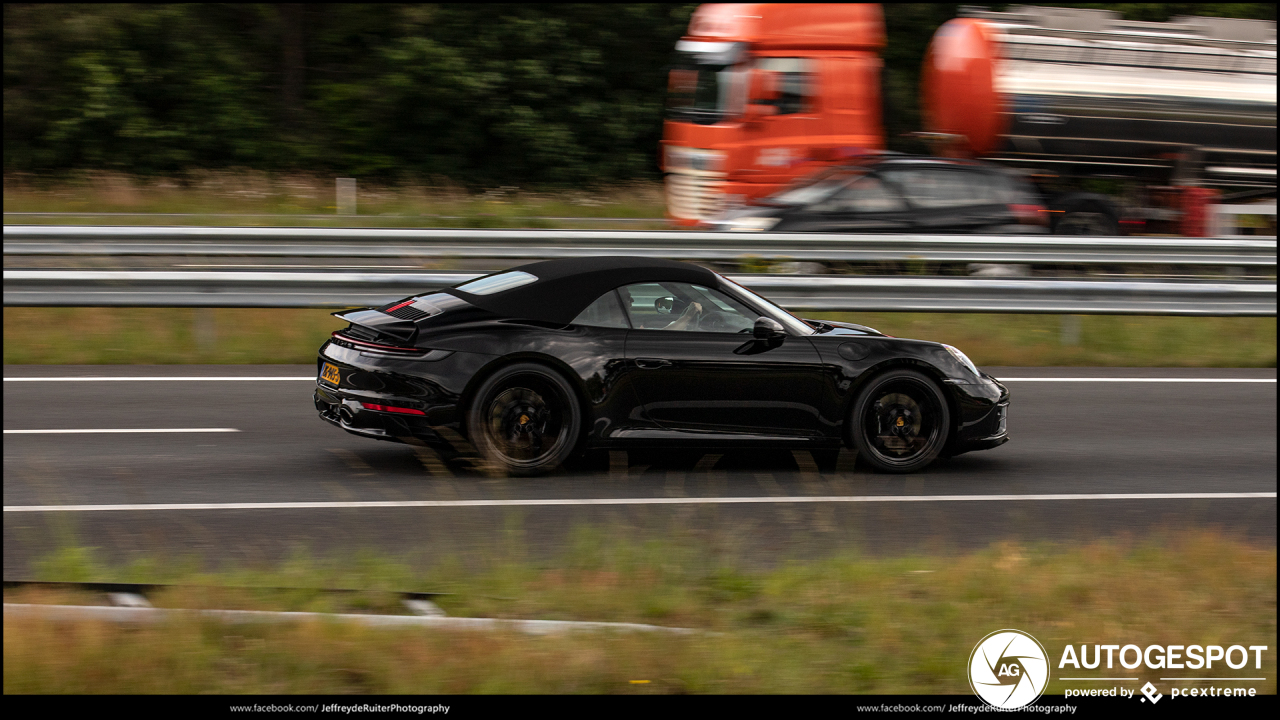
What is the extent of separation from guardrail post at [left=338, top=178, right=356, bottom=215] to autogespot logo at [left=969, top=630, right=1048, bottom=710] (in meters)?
18.9

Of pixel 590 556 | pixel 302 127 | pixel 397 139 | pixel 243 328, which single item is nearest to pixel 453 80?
pixel 397 139

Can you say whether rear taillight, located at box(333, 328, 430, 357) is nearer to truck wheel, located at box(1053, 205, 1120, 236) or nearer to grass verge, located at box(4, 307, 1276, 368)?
grass verge, located at box(4, 307, 1276, 368)

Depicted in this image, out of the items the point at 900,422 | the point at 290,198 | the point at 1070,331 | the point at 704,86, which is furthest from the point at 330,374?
the point at 290,198

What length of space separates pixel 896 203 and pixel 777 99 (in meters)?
3.22

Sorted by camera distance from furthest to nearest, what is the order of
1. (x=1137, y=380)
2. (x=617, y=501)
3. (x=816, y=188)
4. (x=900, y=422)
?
(x=816, y=188) < (x=1137, y=380) < (x=900, y=422) < (x=617, y=501)

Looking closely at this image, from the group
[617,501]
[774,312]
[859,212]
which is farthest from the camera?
[859,212]

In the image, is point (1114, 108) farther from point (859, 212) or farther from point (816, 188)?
point (816, 188)

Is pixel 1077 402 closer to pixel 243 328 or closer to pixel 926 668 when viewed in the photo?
pixel 926 668

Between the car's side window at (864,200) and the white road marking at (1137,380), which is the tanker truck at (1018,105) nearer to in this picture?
the car's side window at (864,200)

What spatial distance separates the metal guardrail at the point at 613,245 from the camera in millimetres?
11211

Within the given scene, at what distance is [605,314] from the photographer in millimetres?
7516

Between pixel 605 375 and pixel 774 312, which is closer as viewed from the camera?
pixel 605 375

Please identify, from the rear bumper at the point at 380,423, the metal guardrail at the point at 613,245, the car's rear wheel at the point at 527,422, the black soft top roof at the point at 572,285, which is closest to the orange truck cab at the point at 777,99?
the metal guardrail at the point at 613,245
